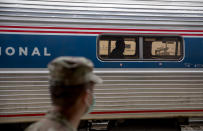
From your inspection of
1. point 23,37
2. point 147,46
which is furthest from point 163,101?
point 23,37

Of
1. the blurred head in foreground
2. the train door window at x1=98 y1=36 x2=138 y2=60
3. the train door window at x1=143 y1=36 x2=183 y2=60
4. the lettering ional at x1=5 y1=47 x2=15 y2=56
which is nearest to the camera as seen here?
the blurred head in foreground

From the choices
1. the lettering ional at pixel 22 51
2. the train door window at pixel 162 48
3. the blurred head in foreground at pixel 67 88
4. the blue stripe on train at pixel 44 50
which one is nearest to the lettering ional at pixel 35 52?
the blue stripe on train at pixel 44 50

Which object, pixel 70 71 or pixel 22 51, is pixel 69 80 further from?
pixel 22 51

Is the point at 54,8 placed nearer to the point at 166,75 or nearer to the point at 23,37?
the point at 23,37

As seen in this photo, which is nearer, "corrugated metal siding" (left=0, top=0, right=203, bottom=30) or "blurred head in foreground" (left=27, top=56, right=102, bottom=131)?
"blurred head in foreground" (left=27, top=56, right=102, bottom=131)

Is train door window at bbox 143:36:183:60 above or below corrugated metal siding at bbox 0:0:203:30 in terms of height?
below

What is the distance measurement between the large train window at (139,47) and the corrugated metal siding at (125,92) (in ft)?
0.85

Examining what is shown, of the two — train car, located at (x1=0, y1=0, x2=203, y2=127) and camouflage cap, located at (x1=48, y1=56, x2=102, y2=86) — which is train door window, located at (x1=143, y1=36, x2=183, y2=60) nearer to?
train car, located at (x1=0, y1=0, x2=203, y2=127)

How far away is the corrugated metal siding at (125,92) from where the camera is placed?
424cm

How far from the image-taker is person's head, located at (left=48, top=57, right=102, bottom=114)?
144cm

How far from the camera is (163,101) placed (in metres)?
4.55

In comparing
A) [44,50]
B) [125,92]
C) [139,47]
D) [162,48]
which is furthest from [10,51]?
[162,48]

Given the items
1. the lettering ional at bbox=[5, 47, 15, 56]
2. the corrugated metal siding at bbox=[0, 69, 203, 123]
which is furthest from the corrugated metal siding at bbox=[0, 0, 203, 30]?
the corrugated metal siding at bbox=[0, 69, 203, 123]

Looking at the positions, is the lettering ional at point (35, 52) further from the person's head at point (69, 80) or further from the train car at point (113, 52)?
the person's head at point (69, 80)
